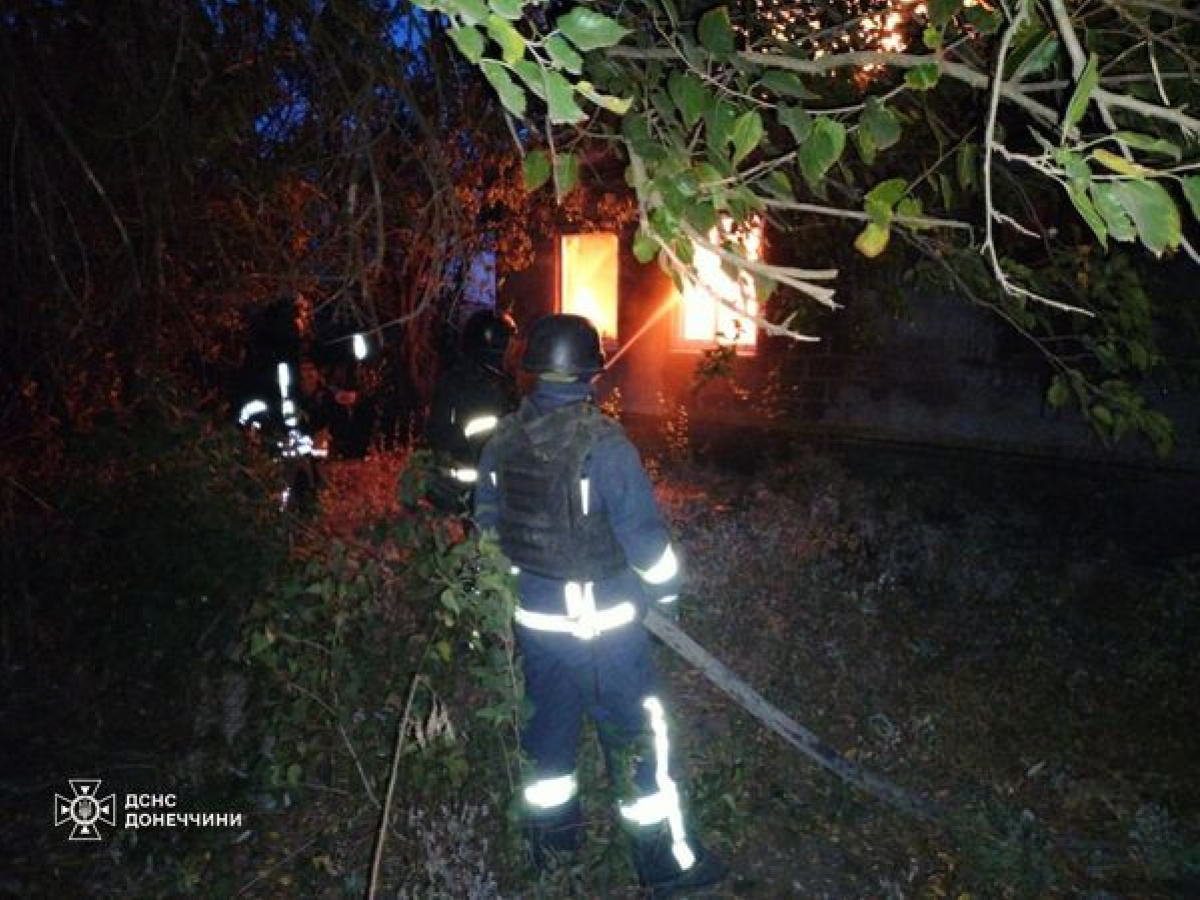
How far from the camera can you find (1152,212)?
131 centimetres

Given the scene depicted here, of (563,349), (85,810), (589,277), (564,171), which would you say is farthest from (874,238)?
(589,277)

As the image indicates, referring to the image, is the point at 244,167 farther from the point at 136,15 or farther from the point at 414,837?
the point at 414,837

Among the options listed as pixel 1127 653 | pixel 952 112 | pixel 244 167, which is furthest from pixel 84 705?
pixel 1127 653

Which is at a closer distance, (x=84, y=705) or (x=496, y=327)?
(x=84, y=705)

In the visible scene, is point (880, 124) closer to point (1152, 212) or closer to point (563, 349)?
point (1152, 212)

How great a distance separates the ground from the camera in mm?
3186

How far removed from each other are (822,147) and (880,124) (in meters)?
0.26

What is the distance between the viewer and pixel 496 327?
15.8 feet

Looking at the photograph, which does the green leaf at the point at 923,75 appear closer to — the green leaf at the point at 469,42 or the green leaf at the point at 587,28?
the green leaf at the point at 587,28

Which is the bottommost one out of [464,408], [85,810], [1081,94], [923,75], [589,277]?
[85,810]

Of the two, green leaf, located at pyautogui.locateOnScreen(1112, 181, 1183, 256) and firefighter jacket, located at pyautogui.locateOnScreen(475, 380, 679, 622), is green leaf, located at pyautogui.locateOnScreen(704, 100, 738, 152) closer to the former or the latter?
green leaf, located at pyautogui.locateOnScreen(1112, 181, 1183, 256)

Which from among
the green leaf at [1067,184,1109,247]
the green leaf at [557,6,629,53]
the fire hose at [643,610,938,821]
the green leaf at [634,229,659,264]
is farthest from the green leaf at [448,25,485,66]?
the fire hose at [643,610,938,821]

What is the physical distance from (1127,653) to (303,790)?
15.5ft

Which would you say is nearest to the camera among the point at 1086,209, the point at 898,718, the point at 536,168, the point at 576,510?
the point at 1086,209
